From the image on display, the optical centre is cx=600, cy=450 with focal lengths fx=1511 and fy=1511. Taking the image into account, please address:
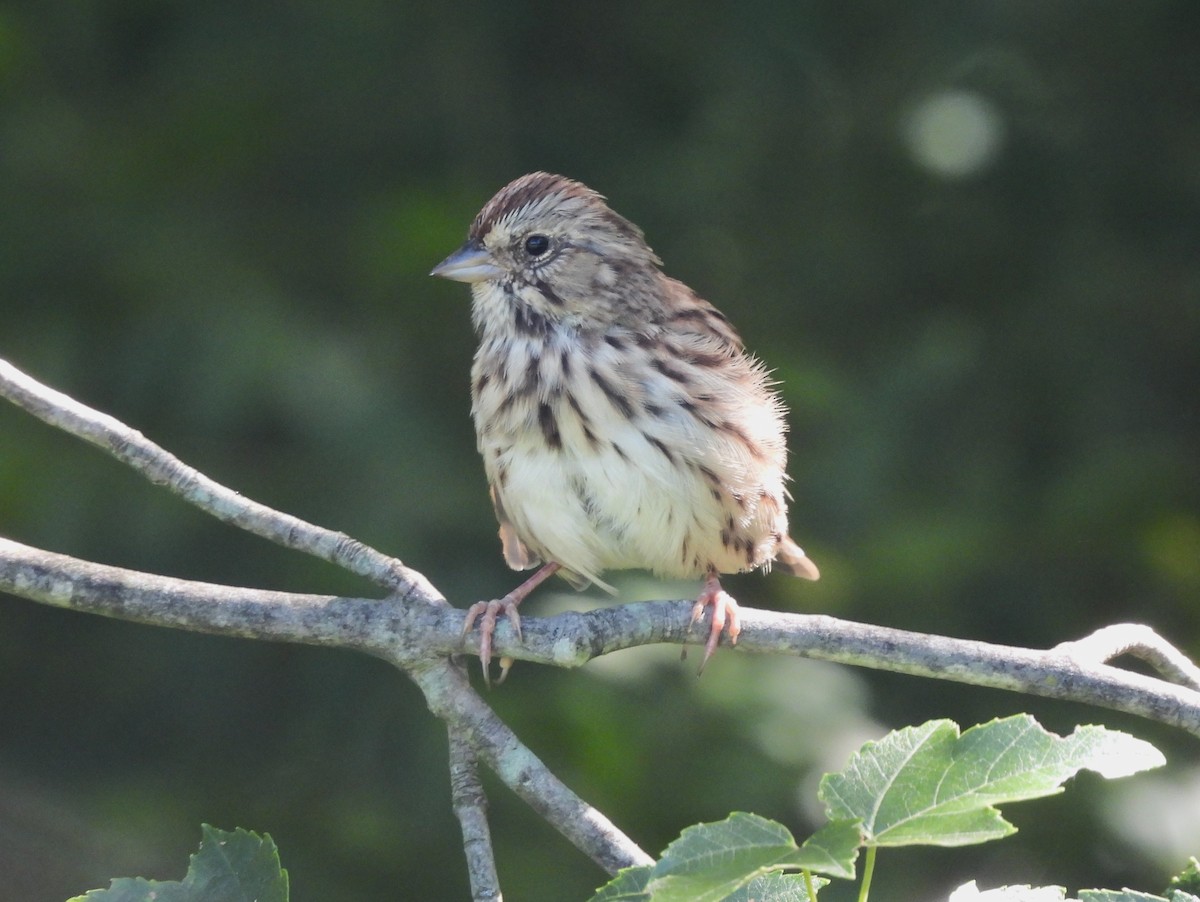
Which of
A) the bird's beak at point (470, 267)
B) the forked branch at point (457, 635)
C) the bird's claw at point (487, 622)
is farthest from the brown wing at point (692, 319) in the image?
the forked branch at point (457, 635)

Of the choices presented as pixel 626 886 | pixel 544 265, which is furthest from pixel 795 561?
pixel 626 886

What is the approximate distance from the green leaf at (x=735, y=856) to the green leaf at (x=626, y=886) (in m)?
0.12

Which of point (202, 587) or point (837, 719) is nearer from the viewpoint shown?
point (202, 587)

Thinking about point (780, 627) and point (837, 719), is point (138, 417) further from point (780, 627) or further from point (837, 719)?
point (780, 627)

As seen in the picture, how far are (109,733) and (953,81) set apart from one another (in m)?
3.67

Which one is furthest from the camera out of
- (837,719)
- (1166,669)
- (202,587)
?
(837,719)

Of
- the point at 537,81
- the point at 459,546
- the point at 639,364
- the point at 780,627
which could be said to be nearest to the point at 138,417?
the point at 459,546

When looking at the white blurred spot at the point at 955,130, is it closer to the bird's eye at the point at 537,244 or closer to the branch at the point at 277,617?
the bird's eye at the point at 537,244

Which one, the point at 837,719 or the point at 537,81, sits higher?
the point at 537,81

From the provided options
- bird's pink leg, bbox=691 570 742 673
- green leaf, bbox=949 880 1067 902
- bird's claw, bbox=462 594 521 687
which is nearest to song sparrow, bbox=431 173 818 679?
bird's pink leg, bbox=691 570 742 673

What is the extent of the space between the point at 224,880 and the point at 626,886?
45 centimetres

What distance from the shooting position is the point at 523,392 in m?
3.44

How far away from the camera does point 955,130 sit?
507 centimetres

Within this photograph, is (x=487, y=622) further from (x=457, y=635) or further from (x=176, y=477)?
(x=176, y=477)
